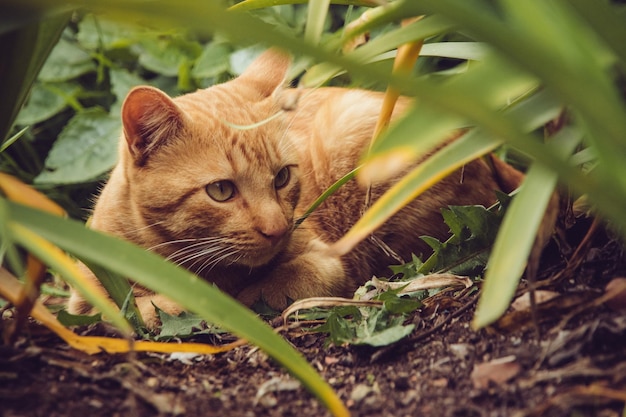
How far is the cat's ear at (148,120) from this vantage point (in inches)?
68.8

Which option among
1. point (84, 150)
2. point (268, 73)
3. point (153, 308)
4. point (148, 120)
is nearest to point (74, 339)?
point (153, 308)

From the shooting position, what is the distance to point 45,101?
3.01 m

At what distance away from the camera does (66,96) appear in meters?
2.96

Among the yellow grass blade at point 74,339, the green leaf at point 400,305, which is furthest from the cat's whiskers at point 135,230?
the green leaf at point 400,305

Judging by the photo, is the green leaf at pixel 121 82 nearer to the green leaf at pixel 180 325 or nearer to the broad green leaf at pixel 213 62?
the broad green leaf at pixel 213 62

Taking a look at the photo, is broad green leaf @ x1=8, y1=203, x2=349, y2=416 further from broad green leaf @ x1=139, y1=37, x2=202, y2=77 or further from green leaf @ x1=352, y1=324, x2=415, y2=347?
broad green leaf @ x1=139, y1=37, x2=202, y2=77

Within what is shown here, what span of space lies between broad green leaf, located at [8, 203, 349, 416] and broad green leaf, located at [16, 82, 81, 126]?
6.83 ft

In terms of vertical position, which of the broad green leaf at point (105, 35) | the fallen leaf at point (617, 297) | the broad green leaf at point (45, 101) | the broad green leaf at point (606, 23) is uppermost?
the broad green leaf at point (606, 23)

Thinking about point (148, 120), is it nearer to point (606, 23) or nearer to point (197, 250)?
point (197, 250)

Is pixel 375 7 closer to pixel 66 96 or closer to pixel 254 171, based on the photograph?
pixel 254 171

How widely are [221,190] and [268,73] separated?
487mm

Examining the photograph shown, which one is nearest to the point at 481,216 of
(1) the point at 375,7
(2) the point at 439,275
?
(2) the point at 439,275

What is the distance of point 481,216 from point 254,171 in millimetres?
633

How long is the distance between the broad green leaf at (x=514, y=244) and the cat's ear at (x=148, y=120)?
3.42ft
